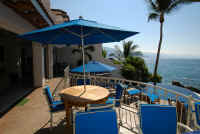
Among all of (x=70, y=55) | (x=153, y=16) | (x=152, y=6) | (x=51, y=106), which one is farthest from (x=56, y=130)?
(x=152, y=6)

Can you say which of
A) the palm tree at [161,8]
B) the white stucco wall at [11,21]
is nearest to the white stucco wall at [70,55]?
the palm tree at [161,8]

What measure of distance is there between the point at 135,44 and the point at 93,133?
2008 cm

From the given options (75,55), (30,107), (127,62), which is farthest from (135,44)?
(30,107)

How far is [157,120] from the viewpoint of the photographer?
1570mm

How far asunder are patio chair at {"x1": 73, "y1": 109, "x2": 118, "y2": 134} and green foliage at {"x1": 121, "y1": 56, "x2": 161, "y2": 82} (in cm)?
1253

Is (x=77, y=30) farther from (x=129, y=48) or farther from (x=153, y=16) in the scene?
(x=129, y=48)

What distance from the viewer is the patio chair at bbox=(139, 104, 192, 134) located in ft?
5.09

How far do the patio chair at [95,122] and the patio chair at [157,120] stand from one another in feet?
1.50

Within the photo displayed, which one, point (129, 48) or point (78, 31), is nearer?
point (78, 31)

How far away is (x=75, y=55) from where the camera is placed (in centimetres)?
1443

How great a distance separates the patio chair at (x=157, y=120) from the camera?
1.55m

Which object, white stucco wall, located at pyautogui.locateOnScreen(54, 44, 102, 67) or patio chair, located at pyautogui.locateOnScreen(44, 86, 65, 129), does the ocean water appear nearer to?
patio chair, located at pyautogui.locateOnScreen(44, 86, 65, 129)

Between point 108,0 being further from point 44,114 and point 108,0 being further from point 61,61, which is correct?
point 61,61

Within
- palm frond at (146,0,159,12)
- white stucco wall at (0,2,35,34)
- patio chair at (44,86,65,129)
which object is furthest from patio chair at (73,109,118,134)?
palm frond at (146,0,159,12)
